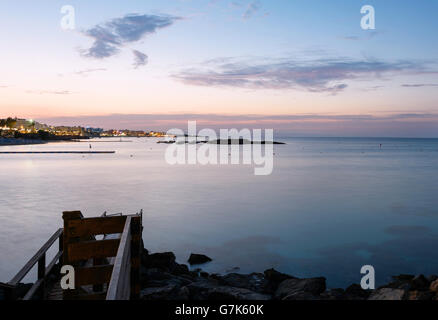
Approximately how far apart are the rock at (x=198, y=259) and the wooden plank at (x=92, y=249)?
912 cm

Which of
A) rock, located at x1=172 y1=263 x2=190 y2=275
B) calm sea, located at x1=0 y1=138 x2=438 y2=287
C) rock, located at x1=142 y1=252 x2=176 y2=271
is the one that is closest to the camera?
rock, located at x1=172 y1=263 x2=190 y2=275

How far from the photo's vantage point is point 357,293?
38.6 ft

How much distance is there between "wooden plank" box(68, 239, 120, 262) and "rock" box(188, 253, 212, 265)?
912 centimetres

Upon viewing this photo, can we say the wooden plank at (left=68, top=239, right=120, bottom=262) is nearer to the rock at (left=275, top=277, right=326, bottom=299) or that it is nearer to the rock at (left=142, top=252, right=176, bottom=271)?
the rock at (left=275, top=277, right=326, bottom=299)

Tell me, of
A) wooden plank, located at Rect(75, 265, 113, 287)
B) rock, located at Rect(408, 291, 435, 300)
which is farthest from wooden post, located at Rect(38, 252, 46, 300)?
rock, located at Rect(408, 291, 435, 300)

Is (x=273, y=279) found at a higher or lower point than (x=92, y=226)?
lower

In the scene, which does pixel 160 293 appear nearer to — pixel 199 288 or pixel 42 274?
pixel 199 288

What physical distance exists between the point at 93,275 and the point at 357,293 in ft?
26.6

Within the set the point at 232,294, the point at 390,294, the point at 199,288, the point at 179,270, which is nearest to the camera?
the point at 390,294

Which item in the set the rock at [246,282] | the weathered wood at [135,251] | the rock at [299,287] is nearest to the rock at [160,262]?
the rock at [246,282]

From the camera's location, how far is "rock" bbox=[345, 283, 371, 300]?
11359 mm

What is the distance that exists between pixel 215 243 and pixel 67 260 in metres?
12.1

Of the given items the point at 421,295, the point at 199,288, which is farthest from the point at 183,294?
the point at 421,295
